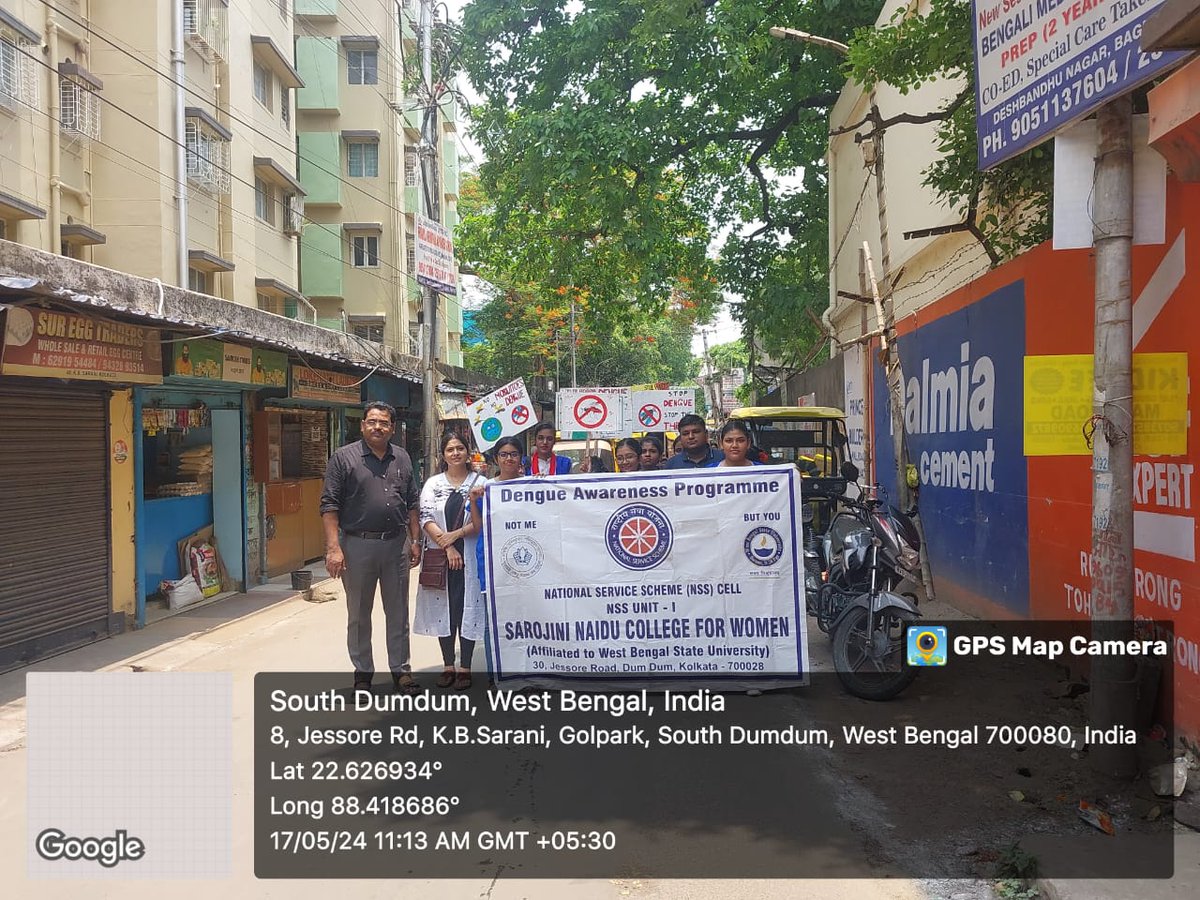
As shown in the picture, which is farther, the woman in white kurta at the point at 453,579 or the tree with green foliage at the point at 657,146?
the tree with green foliage at the point at 657,146

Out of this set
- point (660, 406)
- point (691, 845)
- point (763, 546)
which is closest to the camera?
point (691, 845)

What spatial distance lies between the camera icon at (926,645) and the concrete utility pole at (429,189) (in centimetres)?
1115

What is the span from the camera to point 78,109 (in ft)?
50.0

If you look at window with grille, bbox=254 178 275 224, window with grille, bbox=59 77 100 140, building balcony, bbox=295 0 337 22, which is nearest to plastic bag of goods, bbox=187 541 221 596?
window with grille, bbox=59 77 100 140

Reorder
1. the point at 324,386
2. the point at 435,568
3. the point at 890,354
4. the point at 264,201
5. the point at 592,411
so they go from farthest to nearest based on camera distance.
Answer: the point at 264,201, the point at 592,411, the point at 324,386, the point at 890,354, the point at 435,568

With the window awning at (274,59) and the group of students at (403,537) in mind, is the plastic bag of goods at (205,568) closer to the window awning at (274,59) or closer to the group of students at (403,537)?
the group of students at (403,537)

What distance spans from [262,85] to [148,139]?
615cm

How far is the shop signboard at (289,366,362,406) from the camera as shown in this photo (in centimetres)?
1276

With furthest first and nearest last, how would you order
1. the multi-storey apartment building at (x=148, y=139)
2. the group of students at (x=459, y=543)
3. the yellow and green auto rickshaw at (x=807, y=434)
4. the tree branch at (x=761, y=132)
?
the tree branch at (x=761, y=132), the multi-storey apartment building at (x=148, y=139), the yellow and green auto rickshaw at (x=807, y=434), the group of students at (x=459, y=543)

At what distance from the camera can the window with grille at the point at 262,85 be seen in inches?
841

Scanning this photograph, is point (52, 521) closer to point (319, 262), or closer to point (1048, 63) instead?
point (1048, 63)

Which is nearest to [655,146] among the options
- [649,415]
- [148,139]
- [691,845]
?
[649,415]

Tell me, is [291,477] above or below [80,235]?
below

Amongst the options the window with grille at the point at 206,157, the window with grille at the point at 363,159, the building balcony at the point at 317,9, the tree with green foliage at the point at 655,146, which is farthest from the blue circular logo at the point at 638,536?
the building balcony at the point at 317,9
